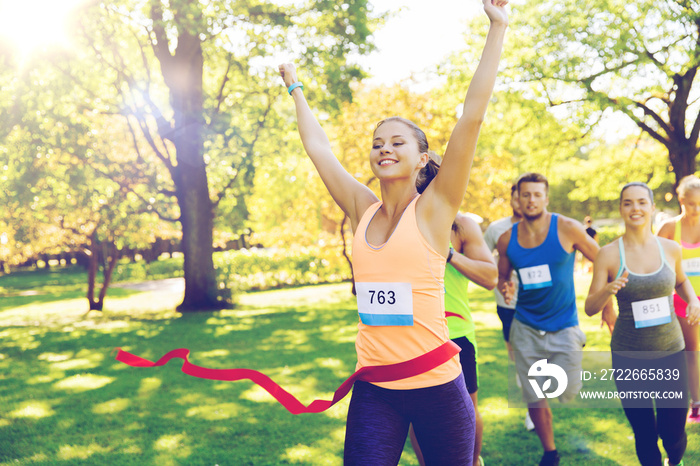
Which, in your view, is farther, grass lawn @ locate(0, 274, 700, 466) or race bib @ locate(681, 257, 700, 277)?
race bib @ locate(681, 257, 700, 277)

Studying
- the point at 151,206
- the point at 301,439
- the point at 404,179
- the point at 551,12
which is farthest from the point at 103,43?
the point at 404,179

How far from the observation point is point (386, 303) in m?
2.22

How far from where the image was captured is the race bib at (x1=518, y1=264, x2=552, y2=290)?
4.22 meters

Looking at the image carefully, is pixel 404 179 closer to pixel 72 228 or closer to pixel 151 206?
pixel 151 206

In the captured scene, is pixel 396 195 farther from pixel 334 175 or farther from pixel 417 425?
pixel 417 425

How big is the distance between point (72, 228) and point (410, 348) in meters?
16.0

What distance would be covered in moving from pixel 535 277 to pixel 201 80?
13.1 meters

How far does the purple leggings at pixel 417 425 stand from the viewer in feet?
7.16

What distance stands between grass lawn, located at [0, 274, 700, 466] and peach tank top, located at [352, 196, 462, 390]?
8.93 feet

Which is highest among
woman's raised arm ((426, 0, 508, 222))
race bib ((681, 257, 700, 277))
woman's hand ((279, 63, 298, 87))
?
woman's hand ((279, 63, 298, 87))

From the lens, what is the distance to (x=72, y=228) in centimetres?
1602

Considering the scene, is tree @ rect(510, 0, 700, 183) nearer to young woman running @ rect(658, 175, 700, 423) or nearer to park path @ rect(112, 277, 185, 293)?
young woman running @ rect(658, 175, 700, 423)

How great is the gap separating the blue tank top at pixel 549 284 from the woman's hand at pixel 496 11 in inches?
100

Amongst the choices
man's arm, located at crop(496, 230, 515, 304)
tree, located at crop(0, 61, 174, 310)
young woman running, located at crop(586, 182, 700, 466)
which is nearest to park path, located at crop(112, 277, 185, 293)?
tree, located at crop(0, 61, 174, 310)
